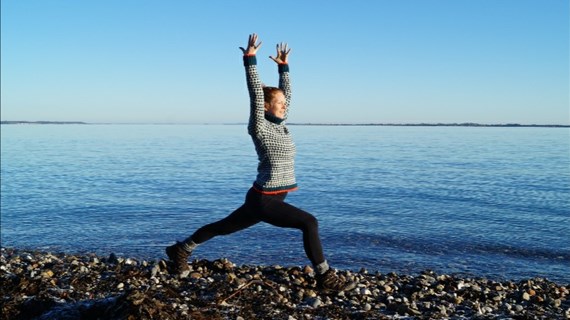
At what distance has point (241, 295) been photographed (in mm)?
6781

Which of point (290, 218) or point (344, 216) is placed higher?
point (290, 218)

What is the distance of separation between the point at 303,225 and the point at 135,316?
2.50 m

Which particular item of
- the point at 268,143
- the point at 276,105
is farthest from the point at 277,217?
the point at 276,105

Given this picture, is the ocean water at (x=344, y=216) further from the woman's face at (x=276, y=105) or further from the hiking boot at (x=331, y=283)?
the woman's face at (x=276, y=105)

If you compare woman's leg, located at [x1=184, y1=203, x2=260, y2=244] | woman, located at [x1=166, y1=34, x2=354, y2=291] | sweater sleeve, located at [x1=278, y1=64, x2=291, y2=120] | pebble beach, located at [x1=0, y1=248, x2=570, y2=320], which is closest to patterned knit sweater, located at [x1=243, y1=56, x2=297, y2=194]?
woman, located at [x1=166, y1=34, x2=354, y2=291]

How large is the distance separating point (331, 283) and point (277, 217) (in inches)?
47.3

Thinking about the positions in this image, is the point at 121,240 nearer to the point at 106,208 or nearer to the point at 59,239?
the point at 59,239

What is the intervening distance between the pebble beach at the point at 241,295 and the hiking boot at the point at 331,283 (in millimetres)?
83

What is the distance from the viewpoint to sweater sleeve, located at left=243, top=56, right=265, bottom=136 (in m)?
6.44

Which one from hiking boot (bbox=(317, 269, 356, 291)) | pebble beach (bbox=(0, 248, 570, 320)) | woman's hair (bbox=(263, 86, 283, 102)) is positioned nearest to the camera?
pebble beach (bbox=(0, 248, 570, 320))

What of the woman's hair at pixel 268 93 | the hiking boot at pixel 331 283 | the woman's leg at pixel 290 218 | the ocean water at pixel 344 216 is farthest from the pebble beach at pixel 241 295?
the ocean water at pixel 344 216

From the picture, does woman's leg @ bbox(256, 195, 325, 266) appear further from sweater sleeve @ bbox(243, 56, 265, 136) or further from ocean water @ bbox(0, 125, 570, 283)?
ocean water @ bbox(0, 125, 570, 283)

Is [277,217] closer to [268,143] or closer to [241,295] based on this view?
[268,143]

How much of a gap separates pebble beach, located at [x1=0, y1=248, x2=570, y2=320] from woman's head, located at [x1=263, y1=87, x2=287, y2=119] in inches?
92.3
